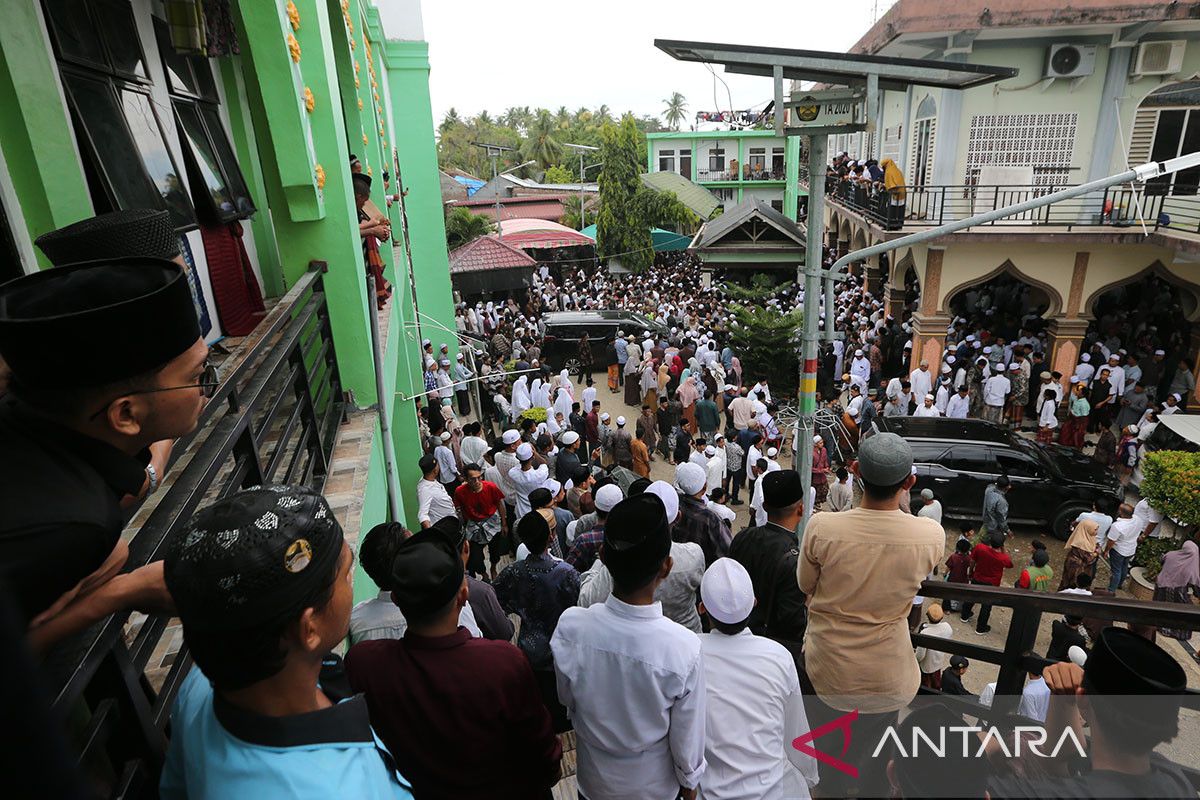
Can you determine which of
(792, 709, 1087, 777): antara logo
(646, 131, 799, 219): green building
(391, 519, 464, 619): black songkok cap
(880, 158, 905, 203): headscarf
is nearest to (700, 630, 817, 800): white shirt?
(792, 709, 1087, 777): antara logo

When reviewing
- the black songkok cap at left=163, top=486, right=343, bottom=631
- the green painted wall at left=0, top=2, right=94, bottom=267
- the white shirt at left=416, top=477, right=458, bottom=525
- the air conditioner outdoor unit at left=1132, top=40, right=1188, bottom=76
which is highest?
the air conditioner outdoor unit at left=1132, top=40, right=1188, bottom=76

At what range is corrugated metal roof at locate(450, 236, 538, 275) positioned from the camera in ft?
73.3

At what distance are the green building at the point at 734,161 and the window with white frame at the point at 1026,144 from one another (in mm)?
23253

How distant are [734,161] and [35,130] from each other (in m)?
39.9

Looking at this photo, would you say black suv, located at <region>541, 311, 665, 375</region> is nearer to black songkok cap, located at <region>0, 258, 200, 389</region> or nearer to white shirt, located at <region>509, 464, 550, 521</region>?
white shirt, located at <region>509, 464, 550, 521</region>

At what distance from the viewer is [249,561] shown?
1.32 m

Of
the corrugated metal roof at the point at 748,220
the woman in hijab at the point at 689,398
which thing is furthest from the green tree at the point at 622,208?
the woman in hijab at the point at 689,398

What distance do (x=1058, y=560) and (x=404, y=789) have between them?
10278 millimetres

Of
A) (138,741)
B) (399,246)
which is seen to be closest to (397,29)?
(399,246)

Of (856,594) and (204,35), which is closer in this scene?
(856,594)

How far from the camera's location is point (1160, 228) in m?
13.2

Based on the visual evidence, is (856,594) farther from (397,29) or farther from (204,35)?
(397,29)

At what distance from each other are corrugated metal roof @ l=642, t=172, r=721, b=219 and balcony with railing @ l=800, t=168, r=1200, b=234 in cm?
1583

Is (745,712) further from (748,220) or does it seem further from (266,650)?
(748,220)
